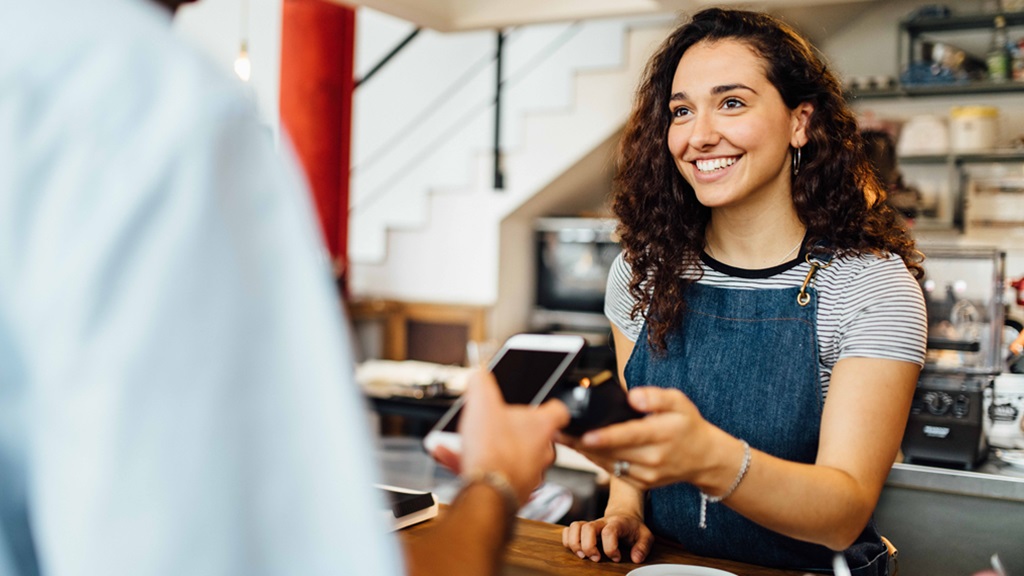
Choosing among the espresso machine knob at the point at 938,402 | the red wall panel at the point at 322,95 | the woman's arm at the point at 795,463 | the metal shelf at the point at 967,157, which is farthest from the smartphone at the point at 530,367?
the metal shelf at the point at 967,157

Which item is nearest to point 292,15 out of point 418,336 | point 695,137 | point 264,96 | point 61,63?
point 264,96

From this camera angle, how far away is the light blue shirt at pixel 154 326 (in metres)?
0.41

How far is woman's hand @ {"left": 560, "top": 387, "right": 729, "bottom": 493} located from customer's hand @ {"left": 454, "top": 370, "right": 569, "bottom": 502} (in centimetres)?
16

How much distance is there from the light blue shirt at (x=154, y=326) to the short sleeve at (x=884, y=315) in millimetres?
1109

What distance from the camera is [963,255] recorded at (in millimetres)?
2602

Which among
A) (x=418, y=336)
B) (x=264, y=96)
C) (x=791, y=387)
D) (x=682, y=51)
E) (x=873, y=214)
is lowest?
(x=418, y=336)

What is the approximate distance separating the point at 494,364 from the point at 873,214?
2.68ft

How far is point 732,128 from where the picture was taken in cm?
153

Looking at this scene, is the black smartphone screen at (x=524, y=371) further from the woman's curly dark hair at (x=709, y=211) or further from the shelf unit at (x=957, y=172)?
the shelf unit at (x=957, y=172)

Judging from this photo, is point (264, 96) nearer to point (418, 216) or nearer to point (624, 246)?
point (418, 216)

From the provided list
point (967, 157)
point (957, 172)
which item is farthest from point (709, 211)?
point (957, 172)

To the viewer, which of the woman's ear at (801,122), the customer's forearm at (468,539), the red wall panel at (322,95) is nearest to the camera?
the customer's forearm at (468,539)

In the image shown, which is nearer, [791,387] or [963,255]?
[791,387]

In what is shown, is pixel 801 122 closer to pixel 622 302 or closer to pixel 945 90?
pixel 622 302
